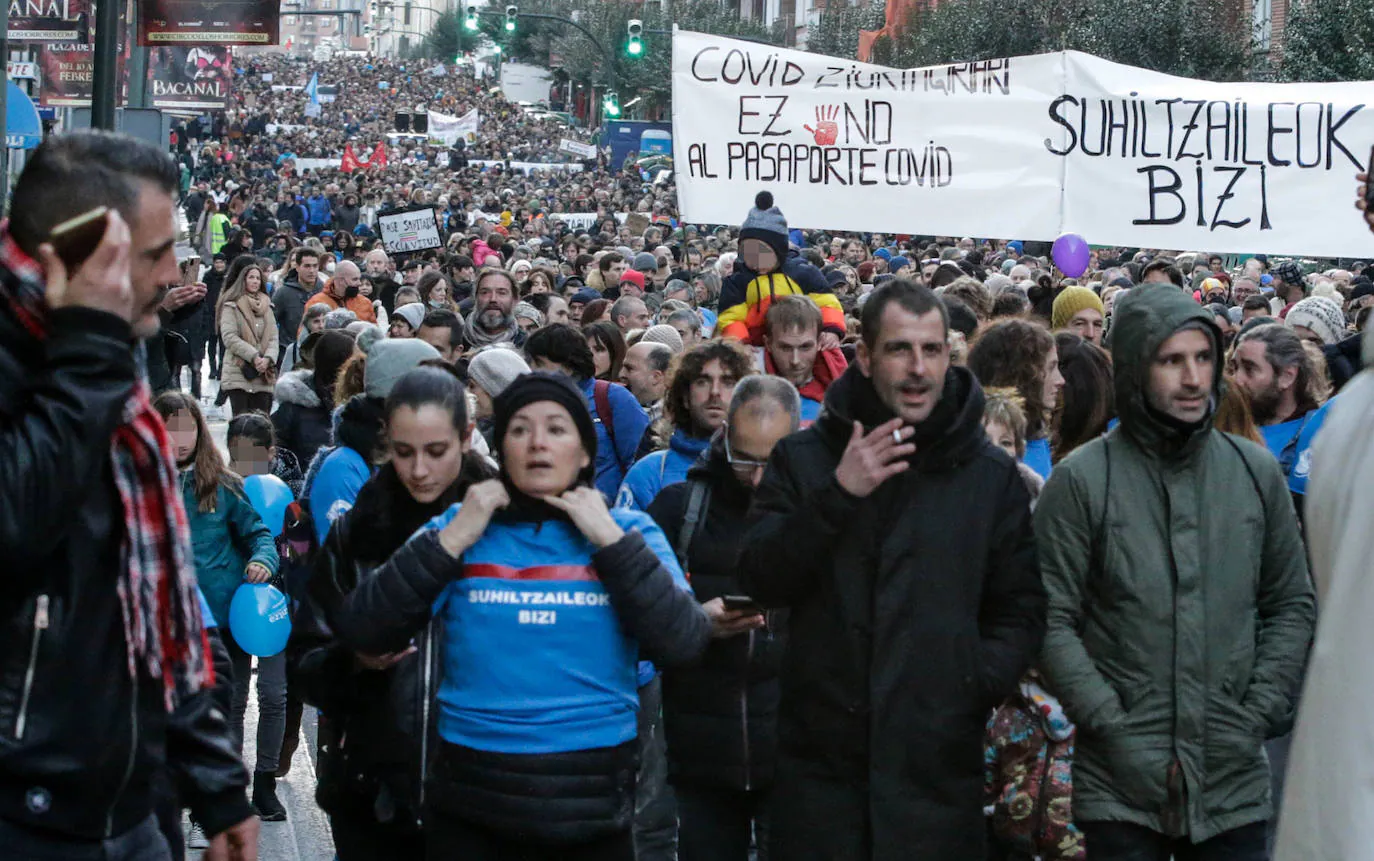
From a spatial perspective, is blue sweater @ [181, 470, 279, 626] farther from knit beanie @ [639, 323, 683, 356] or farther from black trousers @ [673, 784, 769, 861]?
knit beanie @ [639, 323, 683, 356]

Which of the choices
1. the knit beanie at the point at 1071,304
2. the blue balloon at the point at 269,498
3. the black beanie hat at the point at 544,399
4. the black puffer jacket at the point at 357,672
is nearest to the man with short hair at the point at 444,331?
the blue balloon at the point at 269,498

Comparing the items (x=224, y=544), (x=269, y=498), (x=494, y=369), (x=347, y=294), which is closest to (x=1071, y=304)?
(x=494, y=369)

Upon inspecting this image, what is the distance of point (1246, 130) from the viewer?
1016 cm

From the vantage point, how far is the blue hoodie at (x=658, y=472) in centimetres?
570

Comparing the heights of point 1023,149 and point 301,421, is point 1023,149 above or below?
above

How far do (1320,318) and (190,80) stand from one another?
31.7m

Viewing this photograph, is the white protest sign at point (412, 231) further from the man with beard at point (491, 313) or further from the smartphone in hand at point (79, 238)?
the smartphone in hand at point (79, 238)

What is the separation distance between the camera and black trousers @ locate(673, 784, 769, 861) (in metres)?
5.08

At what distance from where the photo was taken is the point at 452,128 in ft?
242

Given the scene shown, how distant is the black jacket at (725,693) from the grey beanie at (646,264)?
42.8ft

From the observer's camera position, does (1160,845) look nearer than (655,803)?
Yes

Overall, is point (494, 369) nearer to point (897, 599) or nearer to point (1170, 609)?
point (897, 599)

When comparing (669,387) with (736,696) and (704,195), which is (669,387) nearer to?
(736,696)

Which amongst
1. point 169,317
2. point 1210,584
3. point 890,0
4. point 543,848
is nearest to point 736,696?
point 543,848
